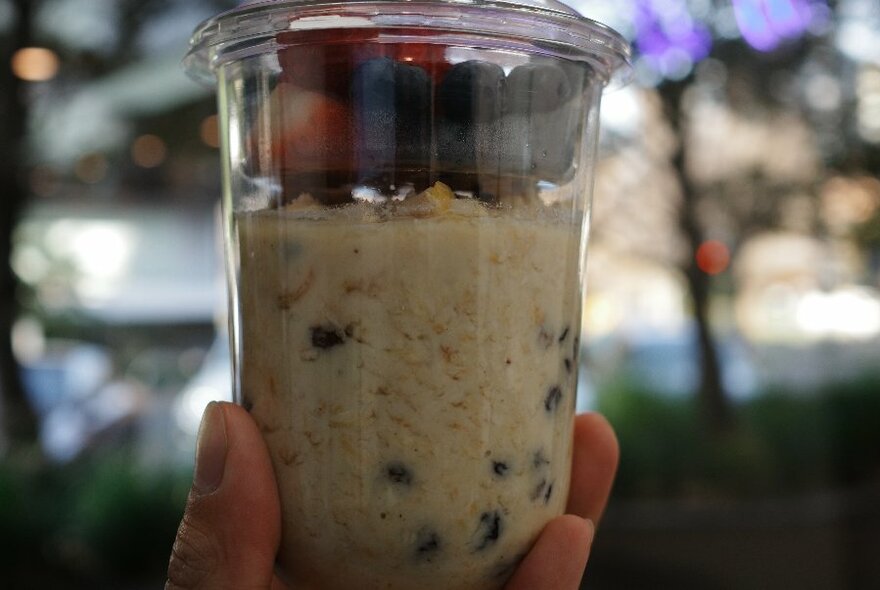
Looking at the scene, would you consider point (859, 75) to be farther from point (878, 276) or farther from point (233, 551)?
point (233, 551)

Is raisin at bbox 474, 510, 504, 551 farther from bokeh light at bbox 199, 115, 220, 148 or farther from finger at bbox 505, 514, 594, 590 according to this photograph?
bokeh light at bbox 199, 115, 220, 148

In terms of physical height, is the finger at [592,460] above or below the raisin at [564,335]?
below

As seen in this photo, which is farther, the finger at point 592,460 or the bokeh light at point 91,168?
the bokeh light at point 91,168

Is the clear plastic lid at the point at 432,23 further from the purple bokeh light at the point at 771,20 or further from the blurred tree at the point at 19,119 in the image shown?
the purple bokeh light at the point at 771,20

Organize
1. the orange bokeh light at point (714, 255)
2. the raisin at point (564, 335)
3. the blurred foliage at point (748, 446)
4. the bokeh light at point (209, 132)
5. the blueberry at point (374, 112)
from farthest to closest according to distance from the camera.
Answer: the orange bokeh light at point (714, 255)
the blurred foliage at point (748, 446)
the bokeh light at point (209, 132)
the raisin at point (564, 335)
the blueberry at point (374, 112)

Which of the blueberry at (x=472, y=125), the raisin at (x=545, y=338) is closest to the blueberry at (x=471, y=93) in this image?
the blueberry at (x=472, y=125)

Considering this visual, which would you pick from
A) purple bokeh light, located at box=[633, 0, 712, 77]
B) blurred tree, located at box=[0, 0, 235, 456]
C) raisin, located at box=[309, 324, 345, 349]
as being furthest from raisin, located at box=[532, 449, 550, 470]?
purple bokeh light, located at box=[633, 0, 712, 77]

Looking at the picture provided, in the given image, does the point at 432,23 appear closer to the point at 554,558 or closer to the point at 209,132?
the point at 554,558
